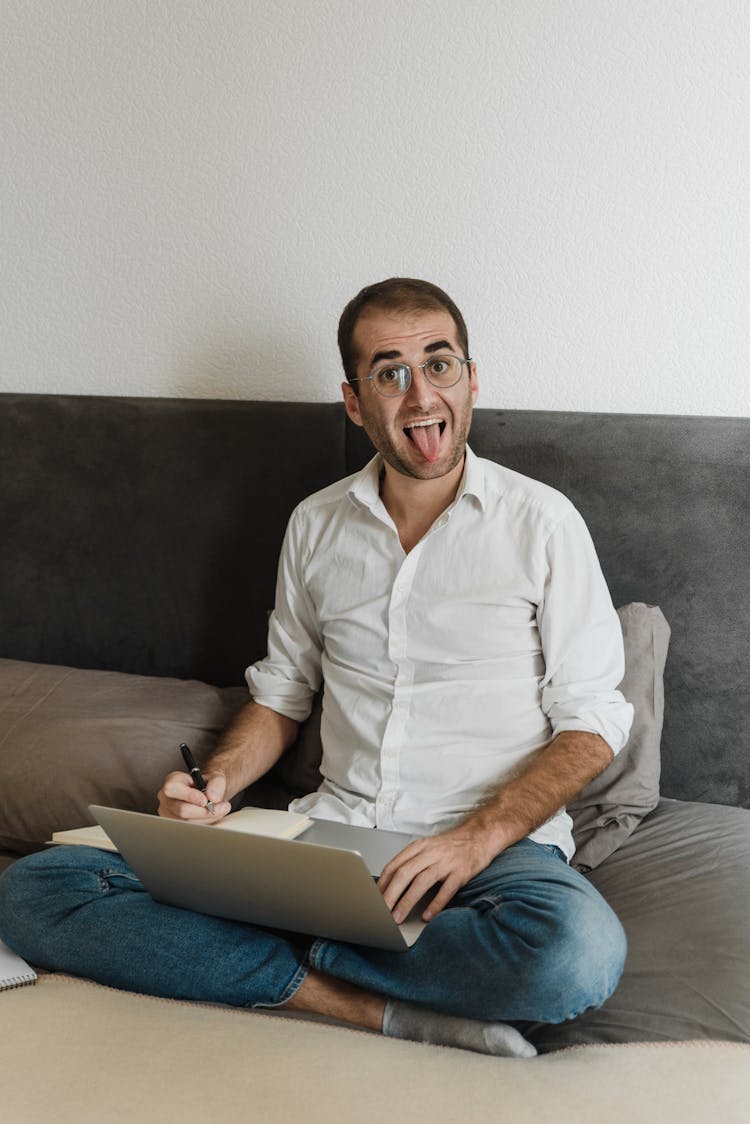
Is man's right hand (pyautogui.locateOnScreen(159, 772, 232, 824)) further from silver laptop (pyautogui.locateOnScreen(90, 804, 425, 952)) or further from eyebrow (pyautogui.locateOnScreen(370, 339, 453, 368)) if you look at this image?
eyebrow (pyautogui.locateOnScreen(370, 339, 453, 368))

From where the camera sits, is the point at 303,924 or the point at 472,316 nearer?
the point at 303,924

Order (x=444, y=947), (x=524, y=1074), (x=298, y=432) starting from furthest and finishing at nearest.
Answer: (x=298, y=432) < (x=444, y=947) < (x=524, y=1074)

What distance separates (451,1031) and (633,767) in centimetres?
57

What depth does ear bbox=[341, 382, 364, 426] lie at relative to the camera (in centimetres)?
188

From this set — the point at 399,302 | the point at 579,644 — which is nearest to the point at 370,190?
the point at 399,302

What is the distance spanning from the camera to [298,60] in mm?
2139

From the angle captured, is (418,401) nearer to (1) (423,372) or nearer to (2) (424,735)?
(1) (423,372)

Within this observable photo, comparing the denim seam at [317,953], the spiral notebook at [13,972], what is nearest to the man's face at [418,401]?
the denim seam at [317,953]

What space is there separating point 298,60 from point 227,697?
1169 mm

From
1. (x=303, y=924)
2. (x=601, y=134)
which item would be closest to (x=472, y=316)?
(x=601, y=134)

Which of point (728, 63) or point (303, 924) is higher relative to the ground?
point (728, 63)

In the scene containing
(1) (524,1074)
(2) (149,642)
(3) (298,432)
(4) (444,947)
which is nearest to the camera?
Answer: (1) (524,1074)

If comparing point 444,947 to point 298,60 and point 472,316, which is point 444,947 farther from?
point 298,60

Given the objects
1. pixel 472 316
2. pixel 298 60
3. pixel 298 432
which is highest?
pixel 298 60
